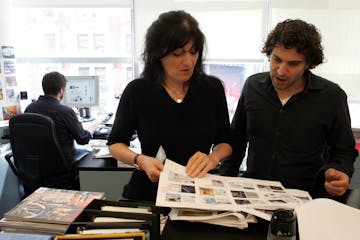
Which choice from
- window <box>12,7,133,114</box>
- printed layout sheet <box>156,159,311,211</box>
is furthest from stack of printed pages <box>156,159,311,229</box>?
window <box>12,7,133,114</box>

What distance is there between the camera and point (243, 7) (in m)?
3.51

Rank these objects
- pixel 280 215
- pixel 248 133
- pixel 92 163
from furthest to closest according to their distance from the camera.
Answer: pixel 92 163 < pixel 248 133 < pixel 280 215

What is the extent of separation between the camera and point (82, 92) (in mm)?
3764

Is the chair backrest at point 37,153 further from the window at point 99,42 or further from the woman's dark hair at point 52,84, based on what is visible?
the window at point 99,42

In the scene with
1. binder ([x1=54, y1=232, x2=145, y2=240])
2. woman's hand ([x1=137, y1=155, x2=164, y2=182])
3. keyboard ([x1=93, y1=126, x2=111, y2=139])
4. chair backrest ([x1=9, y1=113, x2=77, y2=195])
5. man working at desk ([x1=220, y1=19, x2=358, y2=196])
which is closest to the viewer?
binder ([x1=54, y1=232, x2=145, y2=240])

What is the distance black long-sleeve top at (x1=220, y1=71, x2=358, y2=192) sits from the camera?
51.2 inches

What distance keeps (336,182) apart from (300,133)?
0.28 meters

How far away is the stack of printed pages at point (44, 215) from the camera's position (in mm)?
929

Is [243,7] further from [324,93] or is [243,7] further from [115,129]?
[115,129]

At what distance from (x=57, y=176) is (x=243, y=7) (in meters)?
2.55

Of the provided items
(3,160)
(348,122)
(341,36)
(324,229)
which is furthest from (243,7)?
(324,229)

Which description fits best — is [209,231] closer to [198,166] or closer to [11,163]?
[198,166]

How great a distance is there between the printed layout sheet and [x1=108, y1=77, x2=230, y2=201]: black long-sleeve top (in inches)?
7.8

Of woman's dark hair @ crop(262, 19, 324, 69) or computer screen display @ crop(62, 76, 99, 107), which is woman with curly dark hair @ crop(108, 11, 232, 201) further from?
computer screen display @ crop(62, 76, 99, 107)
